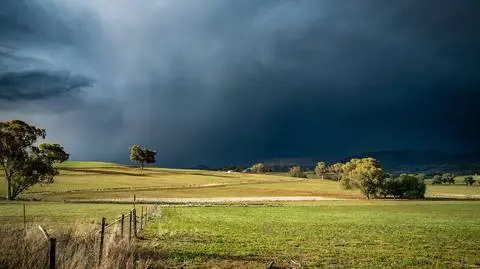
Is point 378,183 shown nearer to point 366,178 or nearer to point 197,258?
point 366,178

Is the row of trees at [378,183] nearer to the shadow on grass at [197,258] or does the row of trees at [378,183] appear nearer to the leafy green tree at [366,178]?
the leafy green tree at [366,178]

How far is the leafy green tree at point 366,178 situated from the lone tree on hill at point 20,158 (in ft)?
262

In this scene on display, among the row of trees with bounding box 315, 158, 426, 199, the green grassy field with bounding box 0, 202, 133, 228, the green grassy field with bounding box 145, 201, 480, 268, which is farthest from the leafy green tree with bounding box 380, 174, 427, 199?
the green grassy field with bounding box 145, 201, 480, 268

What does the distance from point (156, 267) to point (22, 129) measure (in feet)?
294

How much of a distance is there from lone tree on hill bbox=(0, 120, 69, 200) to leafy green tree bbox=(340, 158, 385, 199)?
79999 millimetres

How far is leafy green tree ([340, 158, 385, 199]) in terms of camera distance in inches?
5020

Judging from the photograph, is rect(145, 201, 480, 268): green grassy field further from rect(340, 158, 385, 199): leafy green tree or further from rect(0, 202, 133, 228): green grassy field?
rect(340, 158, 385, 199): leafy green tree

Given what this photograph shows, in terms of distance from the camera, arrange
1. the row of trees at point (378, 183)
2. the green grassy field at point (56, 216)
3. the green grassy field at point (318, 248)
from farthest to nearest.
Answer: the row of trees at point (378, 183) → the green grassy field at point (56, 216) → the green grassy field at point (318, 248)

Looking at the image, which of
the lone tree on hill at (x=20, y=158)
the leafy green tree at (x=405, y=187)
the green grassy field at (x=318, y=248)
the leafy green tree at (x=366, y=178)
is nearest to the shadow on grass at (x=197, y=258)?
the green grassy field at (x=318, y=248)

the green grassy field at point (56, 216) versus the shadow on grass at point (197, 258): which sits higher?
the shadow on grass at point (197, 258)

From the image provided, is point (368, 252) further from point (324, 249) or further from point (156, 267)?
point (156, 267)

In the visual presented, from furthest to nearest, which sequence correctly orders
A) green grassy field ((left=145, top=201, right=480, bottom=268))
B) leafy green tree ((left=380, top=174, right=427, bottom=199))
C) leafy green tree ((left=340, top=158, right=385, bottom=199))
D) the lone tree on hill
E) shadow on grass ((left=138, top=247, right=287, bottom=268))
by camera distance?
leafy green tree ((left=380, top=174, right=427, bottom=199)), leafy green tree ((left=340, top=158, right=385, bottom=199)), the lone tree on hill, green grassy field ((left=145, top=201, right=480, bottom=268)), shadow on grass ((left=138, top=247, right=287, bottom=268))

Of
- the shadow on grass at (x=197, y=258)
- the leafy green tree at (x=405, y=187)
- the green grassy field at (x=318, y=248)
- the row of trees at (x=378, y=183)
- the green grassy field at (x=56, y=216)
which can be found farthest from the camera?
the leafy green tree at (x=405, y=187)

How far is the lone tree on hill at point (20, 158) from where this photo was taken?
9656 cm
